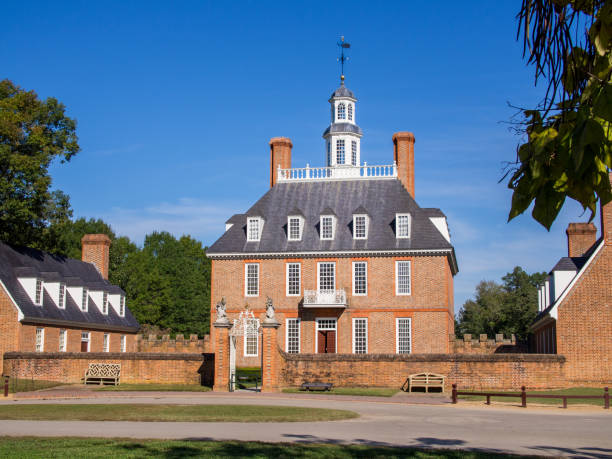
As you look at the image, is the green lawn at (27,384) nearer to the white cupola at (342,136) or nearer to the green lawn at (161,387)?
the green lawn at (161,387)

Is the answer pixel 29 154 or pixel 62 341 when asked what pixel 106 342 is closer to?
pixel 62 341

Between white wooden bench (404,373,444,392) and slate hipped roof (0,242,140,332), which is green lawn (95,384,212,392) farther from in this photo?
white wooden bench (404,373,444,392)

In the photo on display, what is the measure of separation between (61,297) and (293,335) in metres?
13.3

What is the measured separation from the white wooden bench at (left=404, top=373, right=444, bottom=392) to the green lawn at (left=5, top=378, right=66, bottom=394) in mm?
14978

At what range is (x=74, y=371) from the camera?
31781mm

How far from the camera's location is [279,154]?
1971 inches

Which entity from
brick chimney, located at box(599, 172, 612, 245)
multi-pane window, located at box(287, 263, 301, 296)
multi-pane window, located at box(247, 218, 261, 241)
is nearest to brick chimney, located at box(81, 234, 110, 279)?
multi-pane window, located at box(247, 218, 261, 241)

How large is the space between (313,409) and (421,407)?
13.1 feet

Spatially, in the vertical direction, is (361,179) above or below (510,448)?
above

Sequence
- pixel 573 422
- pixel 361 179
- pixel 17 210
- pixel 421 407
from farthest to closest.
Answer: pixel 361 179
pixel 17 210
pixel 421 407
pixel 573 422

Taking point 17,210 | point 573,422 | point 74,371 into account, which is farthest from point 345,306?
point 573,422

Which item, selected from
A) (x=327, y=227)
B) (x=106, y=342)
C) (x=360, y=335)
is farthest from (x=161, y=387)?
(x=327, y=227)

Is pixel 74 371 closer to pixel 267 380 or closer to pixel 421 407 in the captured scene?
pixel 267 380

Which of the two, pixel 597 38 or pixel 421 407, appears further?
pixel 421 407
